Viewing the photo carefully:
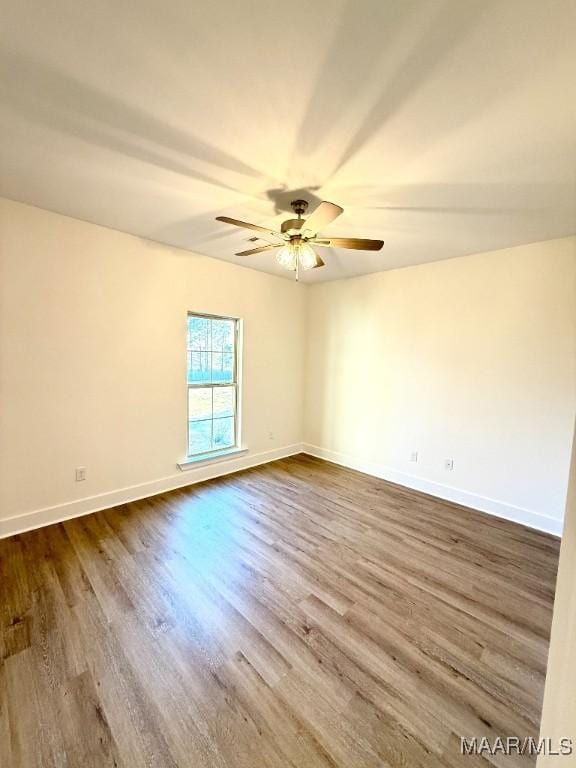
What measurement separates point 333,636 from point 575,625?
128 cm

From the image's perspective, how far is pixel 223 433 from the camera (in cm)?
391

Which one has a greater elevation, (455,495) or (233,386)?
(233,386)

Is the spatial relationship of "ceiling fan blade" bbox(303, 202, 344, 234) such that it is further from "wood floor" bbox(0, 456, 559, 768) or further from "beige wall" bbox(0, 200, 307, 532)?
"wood floor" bbox(0, 456, 559, 768)

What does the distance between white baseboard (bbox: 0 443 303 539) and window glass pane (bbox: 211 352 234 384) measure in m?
0.99

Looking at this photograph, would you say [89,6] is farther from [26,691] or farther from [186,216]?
[26,691]

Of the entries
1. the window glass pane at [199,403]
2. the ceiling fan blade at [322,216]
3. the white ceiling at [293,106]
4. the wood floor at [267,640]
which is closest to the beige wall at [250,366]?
the window glass pane at [199,403]

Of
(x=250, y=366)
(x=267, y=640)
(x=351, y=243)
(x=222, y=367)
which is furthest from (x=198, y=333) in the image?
(x=267, y=640)

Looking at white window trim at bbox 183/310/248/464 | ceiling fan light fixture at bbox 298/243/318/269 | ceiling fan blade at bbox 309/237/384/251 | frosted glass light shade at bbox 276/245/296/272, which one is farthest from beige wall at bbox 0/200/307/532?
ceiling fan blade at bbox 309/237/384/251

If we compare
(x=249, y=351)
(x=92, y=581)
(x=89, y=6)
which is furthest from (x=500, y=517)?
(x=89, y=6)

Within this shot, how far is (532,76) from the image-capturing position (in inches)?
46.1

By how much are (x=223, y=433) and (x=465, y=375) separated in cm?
284

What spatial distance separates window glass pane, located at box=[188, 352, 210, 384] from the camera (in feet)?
11.5

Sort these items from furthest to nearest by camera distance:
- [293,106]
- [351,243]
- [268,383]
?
1. [268,383]
2. [351,243]
3. [293,106]

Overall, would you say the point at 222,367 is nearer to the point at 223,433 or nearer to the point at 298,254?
the point at 223,433
